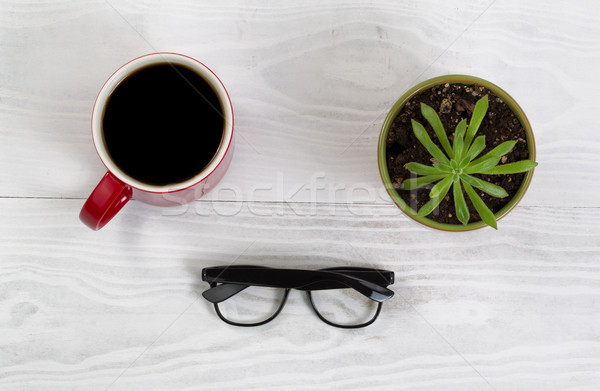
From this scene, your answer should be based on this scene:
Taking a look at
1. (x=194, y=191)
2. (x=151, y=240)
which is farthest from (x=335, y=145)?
(x=151, y=240)

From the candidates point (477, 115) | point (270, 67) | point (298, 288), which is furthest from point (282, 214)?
point (477, 115)

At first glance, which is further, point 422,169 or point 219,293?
point 219,293

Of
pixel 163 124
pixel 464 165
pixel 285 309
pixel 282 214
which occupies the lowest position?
pixel 285 309

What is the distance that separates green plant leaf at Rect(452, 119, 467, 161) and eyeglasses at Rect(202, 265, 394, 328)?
25cm

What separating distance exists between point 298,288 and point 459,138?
34 centimetres

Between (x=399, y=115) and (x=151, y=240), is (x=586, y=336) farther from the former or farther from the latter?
(x=151, y=240)

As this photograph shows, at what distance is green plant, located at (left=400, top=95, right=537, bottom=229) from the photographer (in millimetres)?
572

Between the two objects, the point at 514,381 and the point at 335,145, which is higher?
the point at 335,145

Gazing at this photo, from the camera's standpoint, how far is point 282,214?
777 mm

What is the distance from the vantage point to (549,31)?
0.78 m

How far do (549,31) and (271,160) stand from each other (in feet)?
1.71

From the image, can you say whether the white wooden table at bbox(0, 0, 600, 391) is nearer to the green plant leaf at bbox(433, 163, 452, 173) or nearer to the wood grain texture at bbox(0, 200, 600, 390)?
the wood grain texture at bbox(0, 200, 600, 390)

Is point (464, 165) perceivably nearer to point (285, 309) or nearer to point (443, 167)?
point (443, 167)

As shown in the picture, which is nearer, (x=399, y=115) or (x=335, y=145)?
(x=399, y=115)
